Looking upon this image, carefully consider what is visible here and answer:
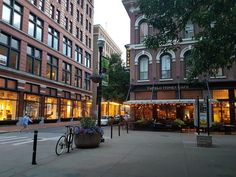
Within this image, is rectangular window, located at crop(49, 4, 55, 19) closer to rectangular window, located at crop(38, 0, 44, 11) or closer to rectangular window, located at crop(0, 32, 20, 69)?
rectangular window, located at crop(38, 0, 44, 11)

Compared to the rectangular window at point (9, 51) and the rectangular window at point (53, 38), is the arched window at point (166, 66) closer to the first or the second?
the rectangular window at point (9, 51)

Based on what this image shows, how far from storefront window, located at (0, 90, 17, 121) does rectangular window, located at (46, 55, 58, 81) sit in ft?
28.9

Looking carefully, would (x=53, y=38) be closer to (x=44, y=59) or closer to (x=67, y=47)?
(x=44, y=59)

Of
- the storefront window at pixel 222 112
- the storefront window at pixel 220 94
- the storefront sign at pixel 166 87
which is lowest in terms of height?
the storefront window at pixel 222 112

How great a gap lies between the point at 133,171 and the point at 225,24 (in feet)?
19.2

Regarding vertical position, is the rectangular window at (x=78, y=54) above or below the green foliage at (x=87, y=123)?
above

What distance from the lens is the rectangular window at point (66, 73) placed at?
42750 millimetres

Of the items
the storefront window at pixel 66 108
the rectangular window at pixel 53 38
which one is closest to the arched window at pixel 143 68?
the rectangular window at pixel 53 38

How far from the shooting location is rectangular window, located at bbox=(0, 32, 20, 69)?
28.0 metres

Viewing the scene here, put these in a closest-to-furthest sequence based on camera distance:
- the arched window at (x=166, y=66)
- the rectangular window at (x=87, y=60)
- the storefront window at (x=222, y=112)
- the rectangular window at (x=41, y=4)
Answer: the storefront window at (x=222, y=112)
the arched window at (x=166, y=66)
the rectangular window at (x=41, y=4)
the rectangular window at (x=87, y=60)

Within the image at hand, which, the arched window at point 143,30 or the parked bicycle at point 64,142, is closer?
the parked bicycle at point 64,142

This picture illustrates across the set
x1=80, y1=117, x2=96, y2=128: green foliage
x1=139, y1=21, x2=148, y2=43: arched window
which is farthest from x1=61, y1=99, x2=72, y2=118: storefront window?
x1=80, y1=117, x2=96, y2=128: green foliage

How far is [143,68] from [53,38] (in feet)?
54.0

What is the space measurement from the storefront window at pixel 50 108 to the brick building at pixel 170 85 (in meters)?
13.4
